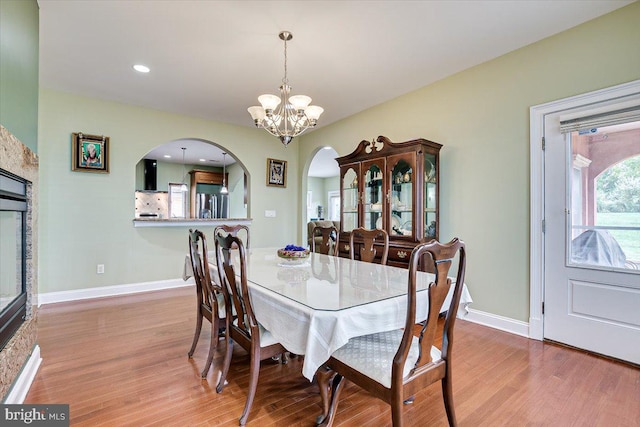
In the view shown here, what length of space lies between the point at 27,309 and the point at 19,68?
1.52 m

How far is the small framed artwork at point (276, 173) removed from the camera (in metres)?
5.42

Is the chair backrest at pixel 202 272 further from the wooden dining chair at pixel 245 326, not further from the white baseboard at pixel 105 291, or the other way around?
→ the white baseboard at pixel 105 291

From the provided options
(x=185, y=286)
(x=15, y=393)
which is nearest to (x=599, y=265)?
(x=15, y=393)

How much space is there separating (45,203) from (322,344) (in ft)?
13.7

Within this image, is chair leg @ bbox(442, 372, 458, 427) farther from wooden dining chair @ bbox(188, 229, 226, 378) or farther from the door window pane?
the door window pane

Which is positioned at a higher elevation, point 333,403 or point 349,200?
point 349,200

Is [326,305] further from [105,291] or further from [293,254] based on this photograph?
[105,291]

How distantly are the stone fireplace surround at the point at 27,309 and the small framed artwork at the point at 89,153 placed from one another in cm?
197

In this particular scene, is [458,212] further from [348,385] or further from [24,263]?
[24,263]

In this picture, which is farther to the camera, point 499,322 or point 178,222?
point 178,222

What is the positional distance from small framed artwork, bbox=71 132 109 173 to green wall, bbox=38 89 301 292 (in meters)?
0.08

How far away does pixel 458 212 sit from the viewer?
3.28 m

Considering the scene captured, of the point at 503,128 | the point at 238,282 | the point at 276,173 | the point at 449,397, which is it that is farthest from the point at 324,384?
the point at 276,173

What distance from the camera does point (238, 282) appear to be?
1.78m
